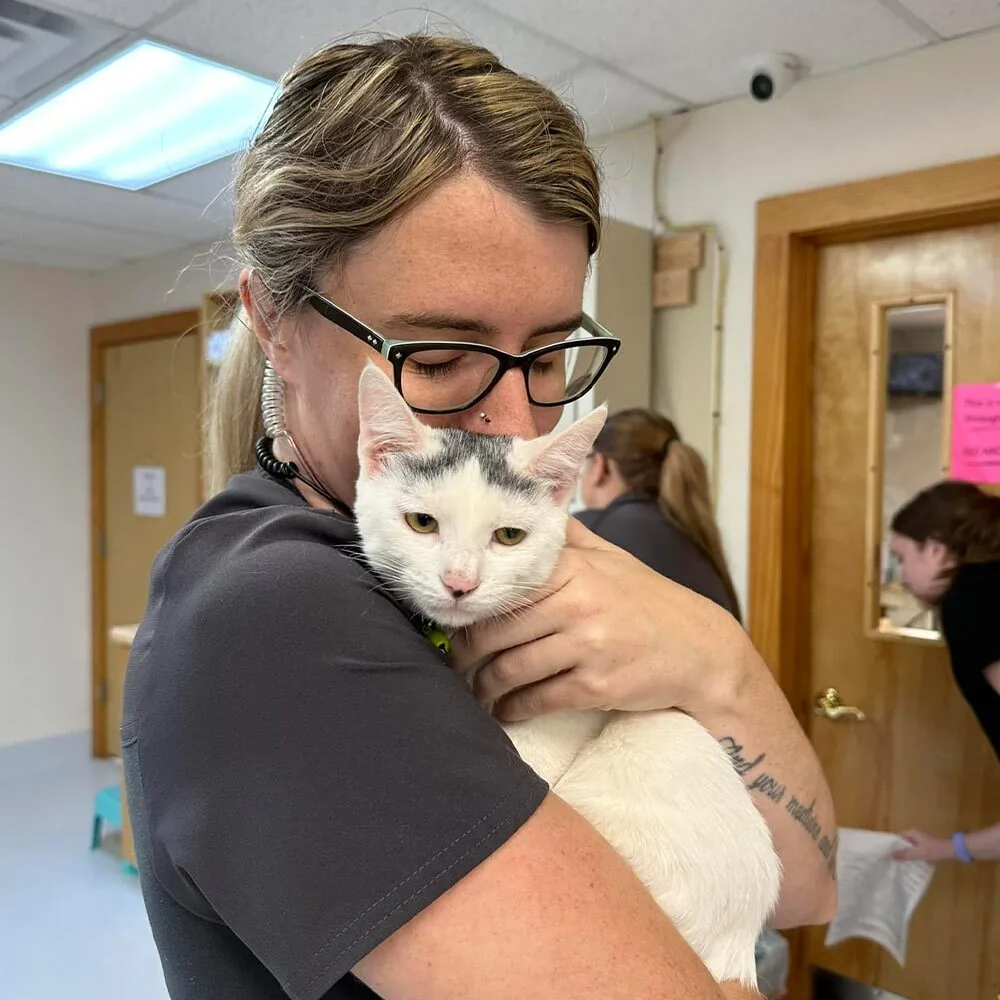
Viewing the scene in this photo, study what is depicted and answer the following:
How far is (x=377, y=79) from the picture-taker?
0.73 m

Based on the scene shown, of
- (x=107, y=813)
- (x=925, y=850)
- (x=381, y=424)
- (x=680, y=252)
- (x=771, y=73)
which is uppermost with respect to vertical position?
(x=771, y=73)

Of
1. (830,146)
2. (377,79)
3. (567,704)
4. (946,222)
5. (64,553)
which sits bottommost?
(64,553)

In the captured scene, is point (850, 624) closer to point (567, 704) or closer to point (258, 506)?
point (567, 704)

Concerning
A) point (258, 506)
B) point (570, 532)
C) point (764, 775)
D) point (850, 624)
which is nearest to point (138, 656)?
point (258, 506)

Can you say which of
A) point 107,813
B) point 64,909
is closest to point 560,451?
point 64,909

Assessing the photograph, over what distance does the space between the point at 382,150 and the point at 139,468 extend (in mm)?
4263

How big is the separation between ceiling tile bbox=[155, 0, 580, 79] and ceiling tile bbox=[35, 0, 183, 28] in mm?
46

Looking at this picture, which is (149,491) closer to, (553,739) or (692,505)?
(692,505)

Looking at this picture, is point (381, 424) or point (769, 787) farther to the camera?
point (769, 787)

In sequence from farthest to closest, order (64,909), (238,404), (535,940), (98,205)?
1. (98,205)
2. (64,909)
3. (238,404)
4. (535,940)

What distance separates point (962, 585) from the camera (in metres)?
1.99

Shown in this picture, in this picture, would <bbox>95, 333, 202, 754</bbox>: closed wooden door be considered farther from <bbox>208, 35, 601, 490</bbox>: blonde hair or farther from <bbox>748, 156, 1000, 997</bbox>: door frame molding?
<bbox>208, 35, 601, 490</bbox>: blonde hair

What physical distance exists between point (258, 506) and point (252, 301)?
0.22 metres

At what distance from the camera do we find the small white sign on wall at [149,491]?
4.42 meters
